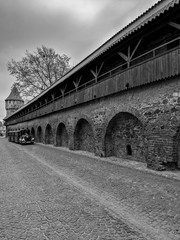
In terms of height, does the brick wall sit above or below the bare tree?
below

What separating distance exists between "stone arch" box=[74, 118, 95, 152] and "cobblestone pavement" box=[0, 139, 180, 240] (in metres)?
6.57

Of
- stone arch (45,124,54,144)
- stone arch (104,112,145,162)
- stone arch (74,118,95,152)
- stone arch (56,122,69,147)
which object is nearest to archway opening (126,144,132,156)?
stone arch (104,112,145,162)

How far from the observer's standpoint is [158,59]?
6.95m

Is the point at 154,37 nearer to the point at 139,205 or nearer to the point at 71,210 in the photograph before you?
the point at 139,205

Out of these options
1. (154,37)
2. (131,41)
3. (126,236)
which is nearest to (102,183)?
(126,236)

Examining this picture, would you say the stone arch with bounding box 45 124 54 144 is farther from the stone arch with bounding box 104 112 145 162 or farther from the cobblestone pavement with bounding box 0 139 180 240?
the cobblestone pavement with bounding box 0 139 180 240

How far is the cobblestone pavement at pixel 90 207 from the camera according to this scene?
2.91m

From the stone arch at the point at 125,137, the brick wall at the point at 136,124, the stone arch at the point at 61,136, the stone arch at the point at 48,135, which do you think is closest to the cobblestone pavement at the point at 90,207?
the brick wall at the point at 136,124

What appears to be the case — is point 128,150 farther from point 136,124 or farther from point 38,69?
point 38,69

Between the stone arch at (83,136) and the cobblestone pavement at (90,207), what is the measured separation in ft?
21.6

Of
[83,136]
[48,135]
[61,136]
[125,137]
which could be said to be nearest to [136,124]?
[125,137]

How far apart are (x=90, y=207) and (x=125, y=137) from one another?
20.7 ft

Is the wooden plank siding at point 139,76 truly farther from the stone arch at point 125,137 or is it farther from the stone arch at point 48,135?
the stone arch at point 48,135

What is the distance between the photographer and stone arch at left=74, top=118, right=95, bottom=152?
13.0 meters
